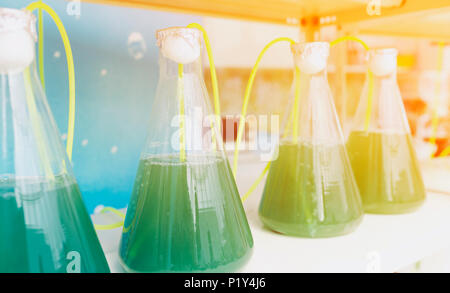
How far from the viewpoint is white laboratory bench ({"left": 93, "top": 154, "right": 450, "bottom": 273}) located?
0.50 meters

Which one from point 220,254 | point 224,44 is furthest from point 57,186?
point 224,44

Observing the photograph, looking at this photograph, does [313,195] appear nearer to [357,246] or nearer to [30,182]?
[357,246]

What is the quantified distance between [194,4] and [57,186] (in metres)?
0.45

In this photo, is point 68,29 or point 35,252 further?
point 68,29

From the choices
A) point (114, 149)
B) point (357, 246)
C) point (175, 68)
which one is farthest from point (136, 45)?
point (357, 246)

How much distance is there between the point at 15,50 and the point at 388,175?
620mm

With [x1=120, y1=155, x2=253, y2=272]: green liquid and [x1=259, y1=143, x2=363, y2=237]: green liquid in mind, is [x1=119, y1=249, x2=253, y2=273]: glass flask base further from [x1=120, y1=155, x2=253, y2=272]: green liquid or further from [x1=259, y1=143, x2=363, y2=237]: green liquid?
[x1=259, y1=143, x2=363, y2=237]: green liquid

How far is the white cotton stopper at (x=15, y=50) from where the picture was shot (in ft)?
1.10

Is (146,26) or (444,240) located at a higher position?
(146,26)

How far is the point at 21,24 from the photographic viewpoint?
0.34 meters

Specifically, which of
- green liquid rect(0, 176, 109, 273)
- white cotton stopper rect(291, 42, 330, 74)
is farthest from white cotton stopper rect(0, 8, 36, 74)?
white cotton stopper rect(291, 42, 330, 74)

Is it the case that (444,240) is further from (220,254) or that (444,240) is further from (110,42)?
(110,42)

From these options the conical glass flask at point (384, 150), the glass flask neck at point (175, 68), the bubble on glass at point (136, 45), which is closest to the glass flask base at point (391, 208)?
the conical glass flask at point (384, 150)

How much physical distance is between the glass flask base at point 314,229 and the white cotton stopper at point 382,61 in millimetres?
294
